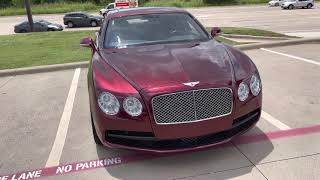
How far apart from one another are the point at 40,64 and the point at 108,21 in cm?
445

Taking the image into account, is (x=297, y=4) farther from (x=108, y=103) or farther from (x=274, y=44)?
(x=108, y=103)

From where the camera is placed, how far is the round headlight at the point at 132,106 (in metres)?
3.90

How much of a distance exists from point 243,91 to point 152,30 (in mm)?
1925

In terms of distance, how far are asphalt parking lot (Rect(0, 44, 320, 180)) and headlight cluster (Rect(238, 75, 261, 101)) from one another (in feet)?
2.24

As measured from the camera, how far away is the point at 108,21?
593 centimetres

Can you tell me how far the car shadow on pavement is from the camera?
13.3ft

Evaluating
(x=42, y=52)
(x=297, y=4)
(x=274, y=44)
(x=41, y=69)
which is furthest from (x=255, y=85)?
(x=297, y=4)

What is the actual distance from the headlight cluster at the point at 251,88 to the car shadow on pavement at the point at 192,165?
0.68m

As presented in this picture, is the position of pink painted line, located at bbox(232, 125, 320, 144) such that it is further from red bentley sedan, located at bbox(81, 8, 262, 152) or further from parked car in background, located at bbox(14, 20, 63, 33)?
parked car in background, located at bbox(14, 20, 63, 33)

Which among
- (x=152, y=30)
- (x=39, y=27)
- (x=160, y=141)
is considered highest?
(x=152, y=30)

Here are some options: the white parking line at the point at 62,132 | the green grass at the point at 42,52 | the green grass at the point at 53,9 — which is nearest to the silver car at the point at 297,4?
the green grass at the point at 53,9

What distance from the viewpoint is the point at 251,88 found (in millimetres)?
4246

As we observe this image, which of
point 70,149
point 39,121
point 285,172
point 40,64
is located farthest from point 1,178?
point 40,64

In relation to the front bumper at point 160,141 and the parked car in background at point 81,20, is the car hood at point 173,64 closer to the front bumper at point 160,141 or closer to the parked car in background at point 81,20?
the front bumper at point 160,141
